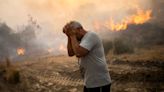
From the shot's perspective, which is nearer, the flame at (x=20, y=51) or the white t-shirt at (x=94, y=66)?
the white t-shirt at (x=94, y=66)

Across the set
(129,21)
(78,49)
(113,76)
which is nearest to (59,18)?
(129,21)

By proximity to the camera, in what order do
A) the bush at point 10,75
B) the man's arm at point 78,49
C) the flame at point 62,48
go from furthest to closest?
the flame at point 62,48 < the bush at point 10,75 < the man's arm at point 78,49

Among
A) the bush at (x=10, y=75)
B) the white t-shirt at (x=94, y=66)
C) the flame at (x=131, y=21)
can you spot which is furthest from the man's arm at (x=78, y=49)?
the flame at (x=131, y=21)

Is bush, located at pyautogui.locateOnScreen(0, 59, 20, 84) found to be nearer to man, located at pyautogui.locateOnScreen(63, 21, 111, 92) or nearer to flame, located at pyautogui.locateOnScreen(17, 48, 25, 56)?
man, located at pyautogui.locateOnScreen(63, 21, 111, 92)

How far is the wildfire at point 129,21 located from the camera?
20.9 metres

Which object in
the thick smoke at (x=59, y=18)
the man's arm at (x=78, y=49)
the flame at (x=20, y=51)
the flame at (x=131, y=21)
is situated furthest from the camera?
the flame at (x=131, y=21)

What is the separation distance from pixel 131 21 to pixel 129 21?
0.56 feet

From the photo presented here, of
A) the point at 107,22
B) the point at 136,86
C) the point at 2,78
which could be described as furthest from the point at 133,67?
the point at 107,22

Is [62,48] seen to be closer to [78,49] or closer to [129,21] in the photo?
[129,21]

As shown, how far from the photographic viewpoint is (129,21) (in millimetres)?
21172

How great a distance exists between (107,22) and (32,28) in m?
5.38

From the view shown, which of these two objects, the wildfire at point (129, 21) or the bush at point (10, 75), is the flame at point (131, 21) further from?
the bush at point (10, 75)

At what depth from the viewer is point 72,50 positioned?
3875mm

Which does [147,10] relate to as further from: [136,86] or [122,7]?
[136,86]
